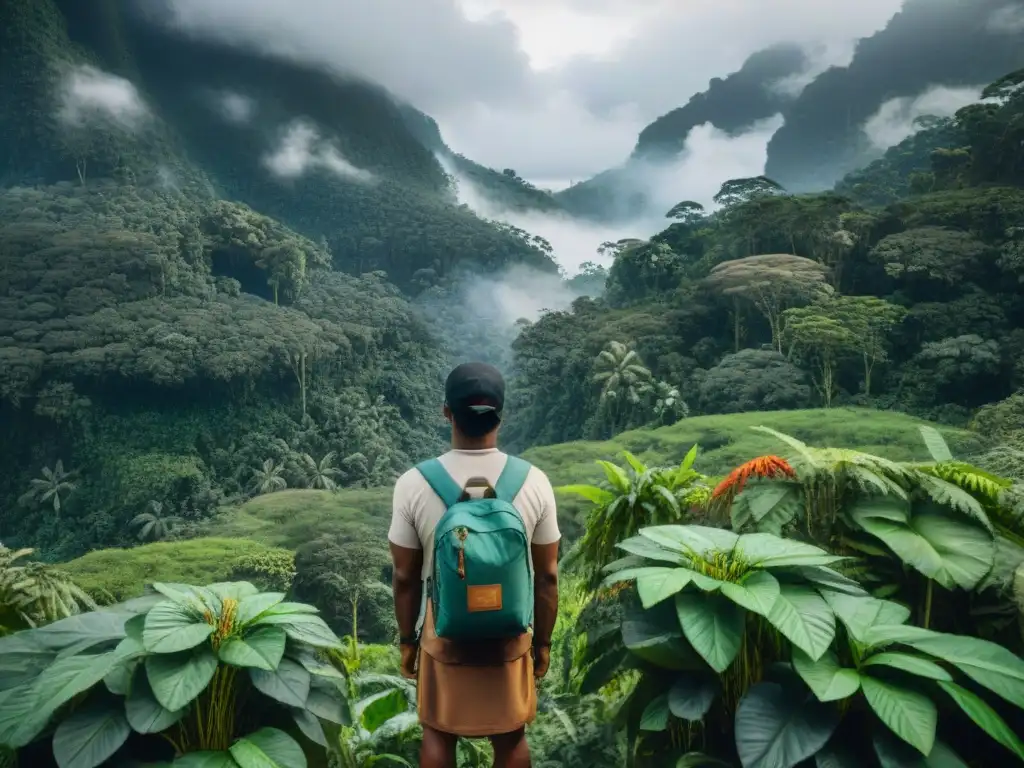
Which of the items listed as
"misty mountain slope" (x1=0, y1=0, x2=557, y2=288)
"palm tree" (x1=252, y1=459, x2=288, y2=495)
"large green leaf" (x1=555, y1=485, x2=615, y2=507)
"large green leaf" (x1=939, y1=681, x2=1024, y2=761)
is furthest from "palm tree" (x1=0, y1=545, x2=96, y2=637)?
"misty mountain slope" (x1=0, y1=0, x2=557, y2=288)

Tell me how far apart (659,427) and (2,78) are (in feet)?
57.7

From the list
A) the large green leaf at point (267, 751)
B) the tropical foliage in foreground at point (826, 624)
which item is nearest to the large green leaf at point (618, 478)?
the tropical foliage in foreground at point (826, 624)

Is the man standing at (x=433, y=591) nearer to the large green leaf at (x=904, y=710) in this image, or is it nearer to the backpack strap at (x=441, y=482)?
the backpack strap at (x=441, y=482)

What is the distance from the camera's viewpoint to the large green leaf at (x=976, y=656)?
1339 millimetres

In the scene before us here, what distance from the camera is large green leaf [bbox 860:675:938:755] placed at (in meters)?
1.27

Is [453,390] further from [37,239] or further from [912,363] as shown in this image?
[37,239]

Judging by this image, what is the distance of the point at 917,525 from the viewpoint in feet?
6.16

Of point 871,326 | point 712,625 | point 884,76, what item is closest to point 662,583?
point 712,625

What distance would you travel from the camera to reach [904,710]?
1.31 metres

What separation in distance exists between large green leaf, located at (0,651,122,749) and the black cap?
0.78 meters

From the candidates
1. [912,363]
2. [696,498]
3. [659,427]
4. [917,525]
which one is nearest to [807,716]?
[917,525]

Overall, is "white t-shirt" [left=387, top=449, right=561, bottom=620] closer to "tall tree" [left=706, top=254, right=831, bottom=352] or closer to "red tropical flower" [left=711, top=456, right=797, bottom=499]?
"red tropical flower" [left=711, top=456, right=797, bottom=499]

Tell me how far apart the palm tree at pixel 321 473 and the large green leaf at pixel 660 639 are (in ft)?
40.6

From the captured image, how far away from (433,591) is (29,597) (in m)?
1.24
